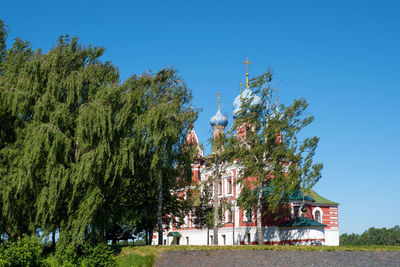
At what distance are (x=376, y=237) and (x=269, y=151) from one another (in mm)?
86964

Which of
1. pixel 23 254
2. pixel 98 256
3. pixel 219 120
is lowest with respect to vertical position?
pixel 98 256

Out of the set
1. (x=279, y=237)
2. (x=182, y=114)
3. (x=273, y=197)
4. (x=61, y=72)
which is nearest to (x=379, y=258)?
(x=273, y=197)

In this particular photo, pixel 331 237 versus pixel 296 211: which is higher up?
pixel 296 211

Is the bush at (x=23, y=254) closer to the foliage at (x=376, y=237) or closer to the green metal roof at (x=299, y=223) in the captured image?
the green metal roof at (x=299, y=223)

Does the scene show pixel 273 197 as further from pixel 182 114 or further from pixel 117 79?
pixel 117 79

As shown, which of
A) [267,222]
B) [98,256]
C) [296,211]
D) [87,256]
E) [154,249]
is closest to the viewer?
[87,256]

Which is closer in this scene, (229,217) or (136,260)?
(136,260)

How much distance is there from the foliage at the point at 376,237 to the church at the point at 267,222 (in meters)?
66.7

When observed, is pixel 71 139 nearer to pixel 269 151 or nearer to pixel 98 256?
pixel 98 256

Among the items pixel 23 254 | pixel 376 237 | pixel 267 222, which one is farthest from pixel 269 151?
pixel 376 237

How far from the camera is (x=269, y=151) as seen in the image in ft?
114

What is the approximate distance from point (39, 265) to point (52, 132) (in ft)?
21.1

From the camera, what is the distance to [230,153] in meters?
35.0

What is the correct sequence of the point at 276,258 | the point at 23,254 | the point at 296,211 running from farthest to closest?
the point at 296,211, the point at 276,258, the point at 23,254
